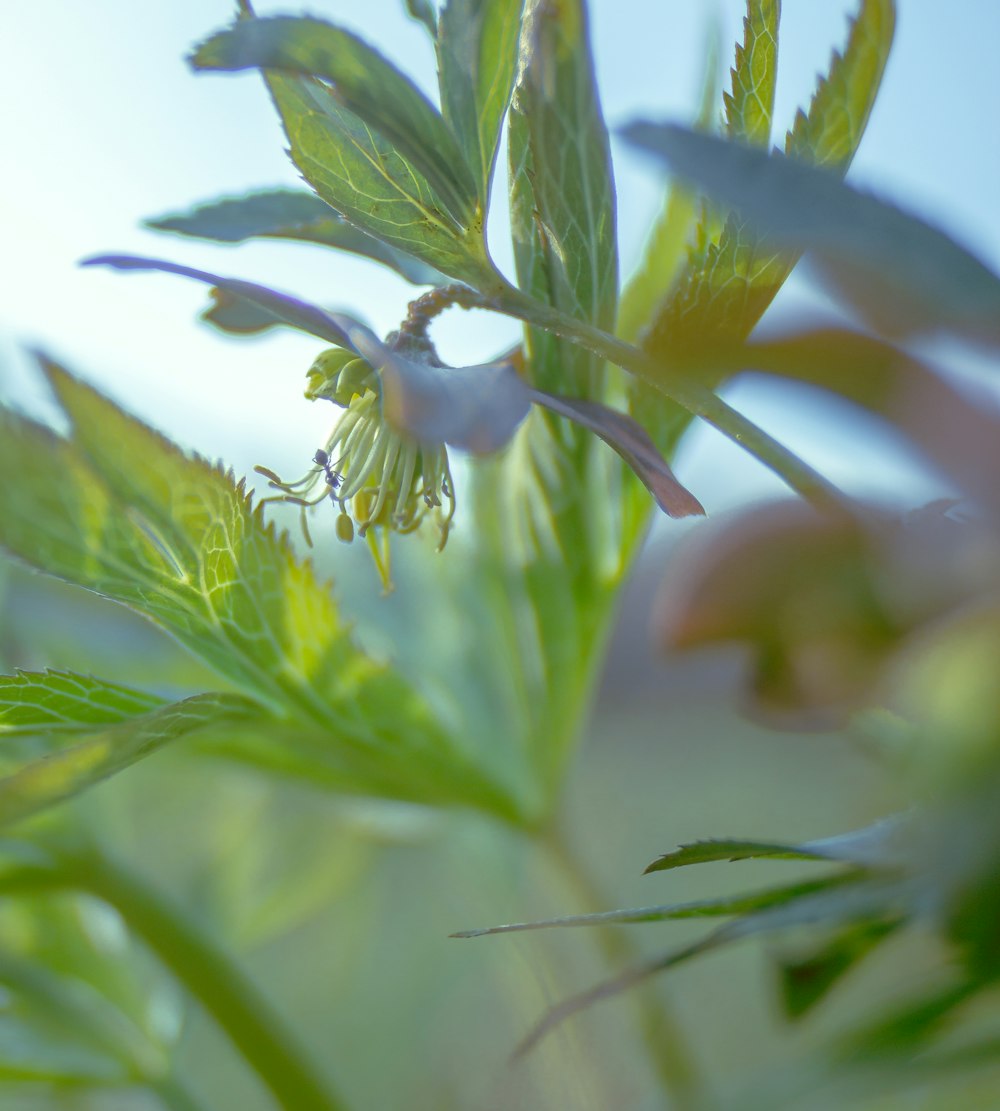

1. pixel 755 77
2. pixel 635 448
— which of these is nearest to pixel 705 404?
pixel 635 448

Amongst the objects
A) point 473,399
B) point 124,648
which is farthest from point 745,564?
point 124,648

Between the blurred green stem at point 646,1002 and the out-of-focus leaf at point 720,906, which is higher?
the blurred green stem at point 646,1002

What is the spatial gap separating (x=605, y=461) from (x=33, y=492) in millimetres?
278

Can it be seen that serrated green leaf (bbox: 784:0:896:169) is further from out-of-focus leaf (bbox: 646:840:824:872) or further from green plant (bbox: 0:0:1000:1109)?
out-of-focus leaf (bbox: 646:840:824:872)

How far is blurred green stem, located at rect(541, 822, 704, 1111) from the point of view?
672 mm

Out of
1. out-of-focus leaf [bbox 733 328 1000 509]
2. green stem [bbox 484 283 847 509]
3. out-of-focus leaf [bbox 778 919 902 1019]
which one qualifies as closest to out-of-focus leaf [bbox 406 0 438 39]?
green stem [bbox 484 283 847 509]

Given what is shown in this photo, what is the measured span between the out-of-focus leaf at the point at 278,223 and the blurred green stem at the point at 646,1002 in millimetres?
415

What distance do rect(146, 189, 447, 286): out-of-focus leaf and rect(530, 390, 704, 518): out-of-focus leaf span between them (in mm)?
111

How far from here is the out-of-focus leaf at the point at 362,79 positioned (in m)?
0.30

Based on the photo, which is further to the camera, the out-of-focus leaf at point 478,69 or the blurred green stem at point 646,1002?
the blurred green stem at point 646,1002

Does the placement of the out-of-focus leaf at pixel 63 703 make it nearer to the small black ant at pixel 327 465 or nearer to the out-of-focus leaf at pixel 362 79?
the small black ant at pixel 327 465

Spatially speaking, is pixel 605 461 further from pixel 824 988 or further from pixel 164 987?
pixel 164 987

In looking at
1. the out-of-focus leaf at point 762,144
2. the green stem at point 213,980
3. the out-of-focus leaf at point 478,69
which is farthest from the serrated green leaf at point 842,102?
the green stem at point 213,980

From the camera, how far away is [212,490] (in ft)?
1.40
